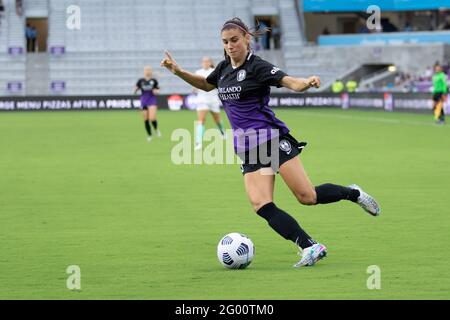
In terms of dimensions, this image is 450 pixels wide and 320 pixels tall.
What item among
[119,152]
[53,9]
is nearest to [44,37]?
[53,9]

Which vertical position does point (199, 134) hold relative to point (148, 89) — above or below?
below

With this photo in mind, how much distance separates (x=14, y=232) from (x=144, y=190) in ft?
16.9

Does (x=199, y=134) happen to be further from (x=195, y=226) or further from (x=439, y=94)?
(x=195, y=226)

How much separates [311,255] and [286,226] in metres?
0.38

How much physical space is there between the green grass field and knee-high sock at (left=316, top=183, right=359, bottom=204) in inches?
22.8

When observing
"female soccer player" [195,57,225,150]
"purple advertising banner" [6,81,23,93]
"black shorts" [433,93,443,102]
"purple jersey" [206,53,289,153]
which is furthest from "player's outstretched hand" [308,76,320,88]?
"purple advertising banner" [6,81,23,93]

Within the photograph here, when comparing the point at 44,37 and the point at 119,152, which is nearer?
the point at 119,152

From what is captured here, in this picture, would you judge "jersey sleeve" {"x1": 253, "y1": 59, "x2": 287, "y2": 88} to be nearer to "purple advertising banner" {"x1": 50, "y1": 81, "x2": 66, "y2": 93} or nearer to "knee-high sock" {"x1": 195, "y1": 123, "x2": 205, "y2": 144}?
"knee-high sock" {"x1": 195, "y1": 123, "x2": 205, "y2": 144}

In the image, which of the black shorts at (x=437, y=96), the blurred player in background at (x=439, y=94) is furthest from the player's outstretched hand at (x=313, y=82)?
the black shorts at (x=437, y=96)

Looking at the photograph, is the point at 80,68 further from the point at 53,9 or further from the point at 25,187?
the point at 25,187

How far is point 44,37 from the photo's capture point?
7138cm

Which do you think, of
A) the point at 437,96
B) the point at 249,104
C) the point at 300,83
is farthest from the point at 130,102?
the point at 300,83

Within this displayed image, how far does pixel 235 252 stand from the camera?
10.3 meters
